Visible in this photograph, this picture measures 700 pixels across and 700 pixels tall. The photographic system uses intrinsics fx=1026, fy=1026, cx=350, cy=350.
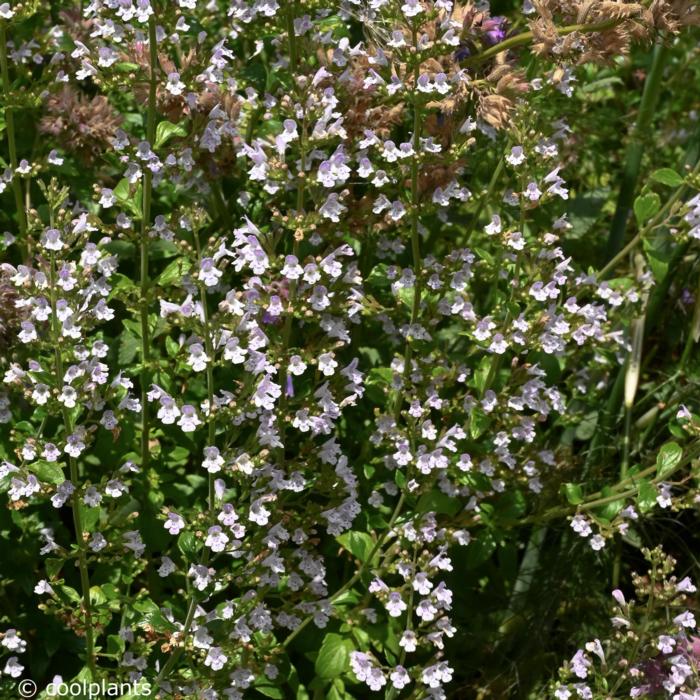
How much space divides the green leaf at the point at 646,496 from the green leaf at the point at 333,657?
87 centimetres

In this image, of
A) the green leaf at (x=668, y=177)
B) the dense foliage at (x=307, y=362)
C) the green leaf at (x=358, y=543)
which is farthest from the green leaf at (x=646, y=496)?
the green leaf at (x=668, y=177)

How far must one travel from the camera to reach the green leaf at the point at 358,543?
2.76 meters

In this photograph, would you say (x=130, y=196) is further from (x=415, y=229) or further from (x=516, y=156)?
(x=516, y=156)

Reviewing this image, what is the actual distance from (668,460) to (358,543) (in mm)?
869

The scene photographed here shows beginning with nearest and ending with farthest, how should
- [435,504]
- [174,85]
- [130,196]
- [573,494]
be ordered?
1. [174,85]
2. [130,196]
3. [435,504]
4. [573,494]

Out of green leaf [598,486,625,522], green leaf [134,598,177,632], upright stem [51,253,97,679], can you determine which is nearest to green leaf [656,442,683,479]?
green leaf [598,486,625,522]

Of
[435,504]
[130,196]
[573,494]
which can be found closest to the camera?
[130,196]

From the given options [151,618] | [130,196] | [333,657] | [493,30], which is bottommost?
[333,657]

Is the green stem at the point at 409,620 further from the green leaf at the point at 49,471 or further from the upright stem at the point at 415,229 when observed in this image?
the green leaf at the point at 49,471

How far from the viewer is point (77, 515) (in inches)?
98.6

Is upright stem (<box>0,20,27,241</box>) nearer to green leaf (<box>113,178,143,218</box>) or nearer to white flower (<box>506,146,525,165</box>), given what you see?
green leaf (<box>113,178,143,218</box>)

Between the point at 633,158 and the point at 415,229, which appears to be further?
the point at 633,158

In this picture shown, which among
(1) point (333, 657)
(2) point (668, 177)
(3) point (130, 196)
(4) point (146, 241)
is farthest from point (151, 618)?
(2) point (668, 177)

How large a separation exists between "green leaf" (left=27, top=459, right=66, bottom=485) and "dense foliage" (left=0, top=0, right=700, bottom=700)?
0.03ft
